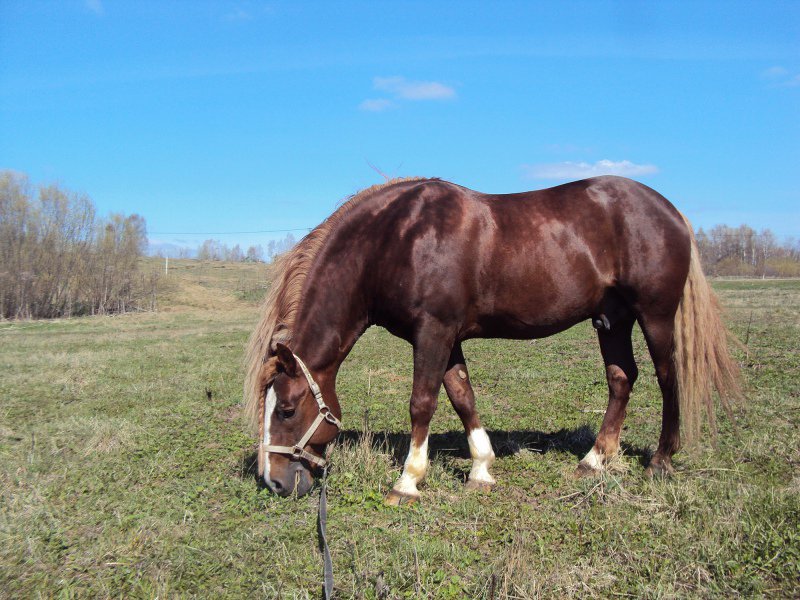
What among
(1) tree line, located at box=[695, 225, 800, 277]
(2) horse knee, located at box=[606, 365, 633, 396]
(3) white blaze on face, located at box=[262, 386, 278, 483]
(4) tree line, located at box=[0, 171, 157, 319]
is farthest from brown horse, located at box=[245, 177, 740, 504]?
(1) tree line, located at box=[695, 225, 800, 277]

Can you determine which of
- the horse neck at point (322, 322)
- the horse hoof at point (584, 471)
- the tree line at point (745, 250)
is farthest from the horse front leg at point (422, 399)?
the tree line at point (745, 250)

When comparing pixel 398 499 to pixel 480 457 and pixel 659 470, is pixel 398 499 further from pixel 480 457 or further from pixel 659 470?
pixel 659 470

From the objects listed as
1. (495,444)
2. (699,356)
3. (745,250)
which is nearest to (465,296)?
(495,444)

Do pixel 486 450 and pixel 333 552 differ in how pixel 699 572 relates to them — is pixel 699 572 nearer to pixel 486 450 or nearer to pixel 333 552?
pixel 486 450

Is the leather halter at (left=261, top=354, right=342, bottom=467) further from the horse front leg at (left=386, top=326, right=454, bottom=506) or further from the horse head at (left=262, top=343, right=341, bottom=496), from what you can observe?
the horse front leg at (left=386, top=326, right=454, bottom=506)

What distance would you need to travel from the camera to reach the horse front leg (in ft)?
12.6

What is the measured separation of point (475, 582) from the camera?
9.11 feet

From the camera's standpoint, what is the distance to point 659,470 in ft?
13.3

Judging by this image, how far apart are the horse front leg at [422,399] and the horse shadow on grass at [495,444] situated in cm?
59

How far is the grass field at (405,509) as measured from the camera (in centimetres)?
280

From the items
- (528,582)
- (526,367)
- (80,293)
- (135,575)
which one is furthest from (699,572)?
(80,293)

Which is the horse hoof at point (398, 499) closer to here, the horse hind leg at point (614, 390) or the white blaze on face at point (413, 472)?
the white blaze on face at point (413, 472)

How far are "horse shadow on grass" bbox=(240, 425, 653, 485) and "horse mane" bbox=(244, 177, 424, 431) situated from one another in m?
0.96

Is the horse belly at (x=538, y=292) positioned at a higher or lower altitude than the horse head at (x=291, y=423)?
higher
